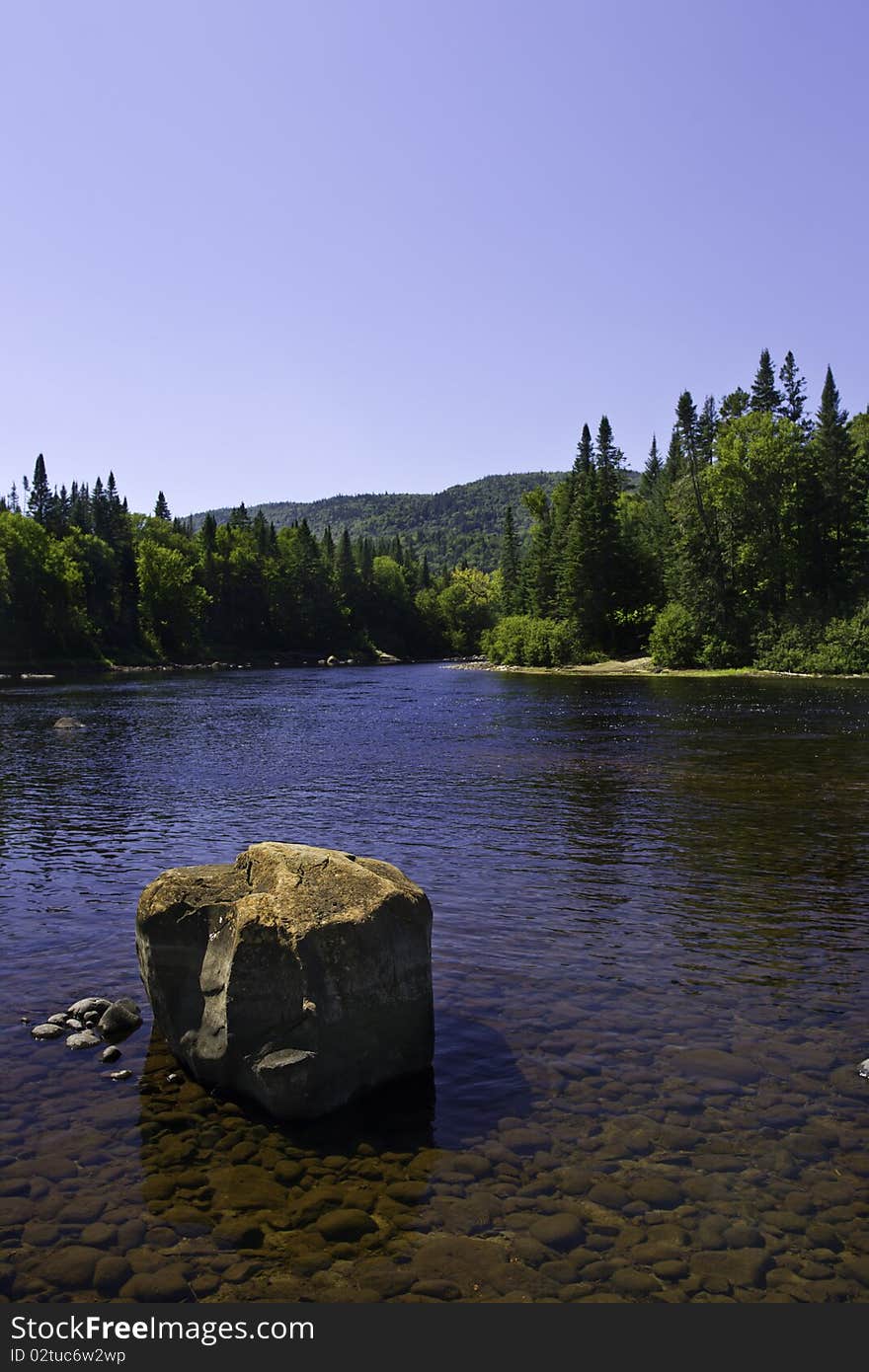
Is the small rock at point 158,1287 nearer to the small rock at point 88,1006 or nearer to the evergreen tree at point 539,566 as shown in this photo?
the small rock at point 88,1006

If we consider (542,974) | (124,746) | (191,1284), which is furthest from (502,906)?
(124,746)

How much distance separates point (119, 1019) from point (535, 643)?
362 feet

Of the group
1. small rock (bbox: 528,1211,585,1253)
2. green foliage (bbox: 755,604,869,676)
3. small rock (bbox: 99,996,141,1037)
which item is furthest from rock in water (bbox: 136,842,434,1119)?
green foliage (bbox: 755,604,869,676)

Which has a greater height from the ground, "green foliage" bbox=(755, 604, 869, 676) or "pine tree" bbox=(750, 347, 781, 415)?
"pine tree" bbox=(750, 347, 781, 415)

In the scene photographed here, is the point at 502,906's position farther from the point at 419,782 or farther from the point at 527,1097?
the point at 419,782

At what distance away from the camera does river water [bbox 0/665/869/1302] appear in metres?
7.54

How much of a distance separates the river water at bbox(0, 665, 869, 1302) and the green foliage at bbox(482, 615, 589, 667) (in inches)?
3502

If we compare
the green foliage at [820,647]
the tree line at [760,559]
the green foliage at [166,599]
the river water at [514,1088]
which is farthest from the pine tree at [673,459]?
the river water at [514,1088]

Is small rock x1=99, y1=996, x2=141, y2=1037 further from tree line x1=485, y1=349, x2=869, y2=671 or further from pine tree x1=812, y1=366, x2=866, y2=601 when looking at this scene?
pine tree x1=812, y1=366, x2=866, y2=601

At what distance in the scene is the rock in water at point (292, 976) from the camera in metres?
9.84

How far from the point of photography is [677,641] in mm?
99188

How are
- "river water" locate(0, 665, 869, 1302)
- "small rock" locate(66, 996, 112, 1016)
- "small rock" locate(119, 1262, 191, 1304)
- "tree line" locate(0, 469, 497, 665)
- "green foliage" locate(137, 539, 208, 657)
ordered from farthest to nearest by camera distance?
"green foliage" locate(137, 539, 208, 657) < "tree line" locate(0, 469, 497, 665) < "small rock" locate(66, 996, 112, 1016) < "river water" locate(0, 665, 869, 1302) < "small rock" locate(119, 1262, 191, 1304)

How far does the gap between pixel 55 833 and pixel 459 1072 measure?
1746 centimetres

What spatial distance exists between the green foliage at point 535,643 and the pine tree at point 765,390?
127 ft
